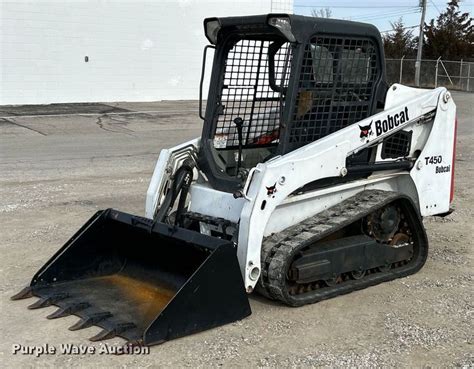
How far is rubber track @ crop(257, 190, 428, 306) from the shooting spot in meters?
4.61

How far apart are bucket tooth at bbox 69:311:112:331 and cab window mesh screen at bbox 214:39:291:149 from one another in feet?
6.12

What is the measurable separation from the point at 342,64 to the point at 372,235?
1472 mm

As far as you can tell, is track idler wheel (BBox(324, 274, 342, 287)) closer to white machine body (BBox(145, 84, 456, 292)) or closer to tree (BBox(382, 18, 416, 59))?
white machine body (BBox(145, 84, 456, 292))

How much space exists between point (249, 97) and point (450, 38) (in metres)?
41.5

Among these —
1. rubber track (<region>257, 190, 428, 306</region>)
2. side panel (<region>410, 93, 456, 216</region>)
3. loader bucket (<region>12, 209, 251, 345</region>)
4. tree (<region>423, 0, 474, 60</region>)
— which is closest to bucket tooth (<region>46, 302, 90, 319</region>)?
loader bucket (<region>12, 209, 251, 345</region>)

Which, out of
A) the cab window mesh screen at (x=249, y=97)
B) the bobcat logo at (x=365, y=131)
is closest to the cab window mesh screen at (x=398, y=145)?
the bobcat logo at (x=365, y=131)

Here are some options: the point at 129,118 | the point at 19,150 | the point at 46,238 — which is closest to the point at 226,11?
the point at 129,118

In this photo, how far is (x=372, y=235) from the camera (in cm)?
547

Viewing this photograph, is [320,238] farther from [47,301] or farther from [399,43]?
[399,43]

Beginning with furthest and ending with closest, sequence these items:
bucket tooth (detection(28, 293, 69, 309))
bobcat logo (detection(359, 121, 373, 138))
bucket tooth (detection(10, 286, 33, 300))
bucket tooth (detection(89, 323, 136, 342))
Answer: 1. bobcat logo (detection(359, 121, 373, 138))
2. bucket tooth (detection(10, 286, 33, 300))
3. bucket tooth (detection(28, 293, 69, 309))
4. bucket tooth (detection(89, 323, 136, 342))

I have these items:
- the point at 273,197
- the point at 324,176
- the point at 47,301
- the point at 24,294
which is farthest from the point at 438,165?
the point at 24,294

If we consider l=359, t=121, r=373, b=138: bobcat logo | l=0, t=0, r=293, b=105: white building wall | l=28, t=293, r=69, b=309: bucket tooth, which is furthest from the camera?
l=0, t=0, r=293, b=105: white building wall

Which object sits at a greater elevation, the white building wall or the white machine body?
the white building wall

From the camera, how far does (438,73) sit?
3800 cm
